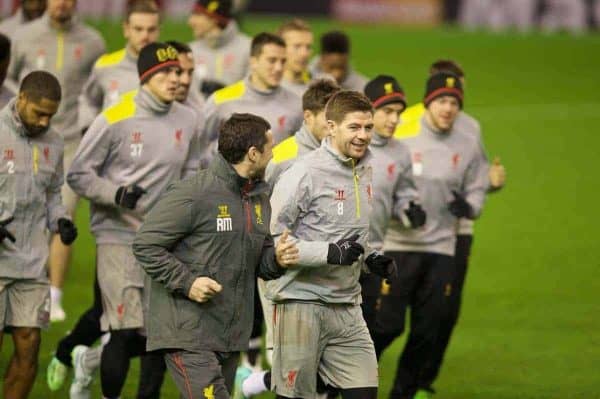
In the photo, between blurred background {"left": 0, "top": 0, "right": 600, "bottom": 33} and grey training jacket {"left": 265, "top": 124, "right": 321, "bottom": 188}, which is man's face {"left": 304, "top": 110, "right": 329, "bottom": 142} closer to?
grey training jacket {"left": 265, "top": 124, "right": 321, "bottom": 188}

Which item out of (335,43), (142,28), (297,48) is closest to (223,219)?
(142,28)

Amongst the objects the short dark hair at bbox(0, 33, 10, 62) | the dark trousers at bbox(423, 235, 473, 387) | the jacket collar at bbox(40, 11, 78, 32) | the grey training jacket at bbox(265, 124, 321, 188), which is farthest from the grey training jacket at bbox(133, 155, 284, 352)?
the jacket collar at bbox(40, 11, 78, 32)

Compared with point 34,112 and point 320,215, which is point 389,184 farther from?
point 34,112

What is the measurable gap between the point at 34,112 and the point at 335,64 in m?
4.40

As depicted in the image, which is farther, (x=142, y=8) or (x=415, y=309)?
(x=142, y=8)

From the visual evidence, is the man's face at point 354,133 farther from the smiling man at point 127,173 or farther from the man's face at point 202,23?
the man's face at point 202,23

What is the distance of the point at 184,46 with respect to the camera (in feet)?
37.7

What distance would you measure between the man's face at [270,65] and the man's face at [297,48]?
93 cm

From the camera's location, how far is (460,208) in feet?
37.0

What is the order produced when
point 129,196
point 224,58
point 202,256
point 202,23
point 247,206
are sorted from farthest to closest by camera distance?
point 224,58 < point 202,23 < point 129,196 < point 247,206 < point 202,256

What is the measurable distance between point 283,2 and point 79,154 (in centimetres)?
2233

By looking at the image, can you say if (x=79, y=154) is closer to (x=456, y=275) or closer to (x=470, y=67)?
(x=456, y=275)

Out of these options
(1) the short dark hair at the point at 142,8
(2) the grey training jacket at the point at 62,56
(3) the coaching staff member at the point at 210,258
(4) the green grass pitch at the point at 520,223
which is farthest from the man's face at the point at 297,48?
(3) the coaching staff member at the point at 210,258

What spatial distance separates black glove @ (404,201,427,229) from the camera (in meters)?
10.7
